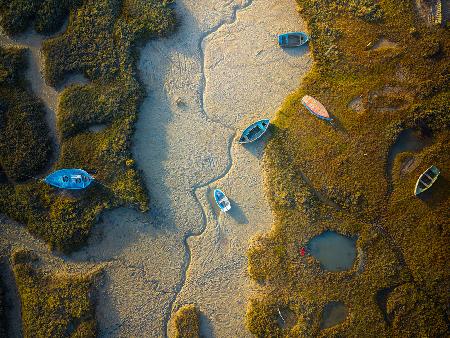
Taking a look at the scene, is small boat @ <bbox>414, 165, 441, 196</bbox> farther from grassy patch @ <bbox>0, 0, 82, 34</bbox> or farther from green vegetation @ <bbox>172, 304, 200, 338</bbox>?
grassy patch @ <bbox>0, 0, 82, 34</bbox>

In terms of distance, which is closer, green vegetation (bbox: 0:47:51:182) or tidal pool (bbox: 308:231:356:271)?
tidal pool (bbox: 308:231:356:271)

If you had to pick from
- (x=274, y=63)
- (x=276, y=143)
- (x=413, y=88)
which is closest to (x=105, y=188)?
(x=276, y=143)

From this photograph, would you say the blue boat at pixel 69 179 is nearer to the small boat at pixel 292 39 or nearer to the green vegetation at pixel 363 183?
the green vegetation at pixel 363 183

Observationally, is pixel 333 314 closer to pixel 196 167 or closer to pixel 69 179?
pixel 196 167

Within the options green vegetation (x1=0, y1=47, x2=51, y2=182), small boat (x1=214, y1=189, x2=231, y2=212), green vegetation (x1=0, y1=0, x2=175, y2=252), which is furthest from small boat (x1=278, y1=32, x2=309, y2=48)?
green vegetation (x1=0, y1=47, x2=51, y2=182)

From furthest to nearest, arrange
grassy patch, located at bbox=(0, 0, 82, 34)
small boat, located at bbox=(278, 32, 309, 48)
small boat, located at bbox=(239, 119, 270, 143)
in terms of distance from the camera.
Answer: small boat, located at bbox=(278, 32, 309, 48) → grassy patch, located at bbox=(0, 0, 82, 34) → small boat, located at bbox=(239, 119, 270, 143)

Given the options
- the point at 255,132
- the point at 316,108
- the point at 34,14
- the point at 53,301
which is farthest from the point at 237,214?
the point at 34,14

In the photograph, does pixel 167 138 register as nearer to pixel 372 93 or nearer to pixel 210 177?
pixel 210 177
